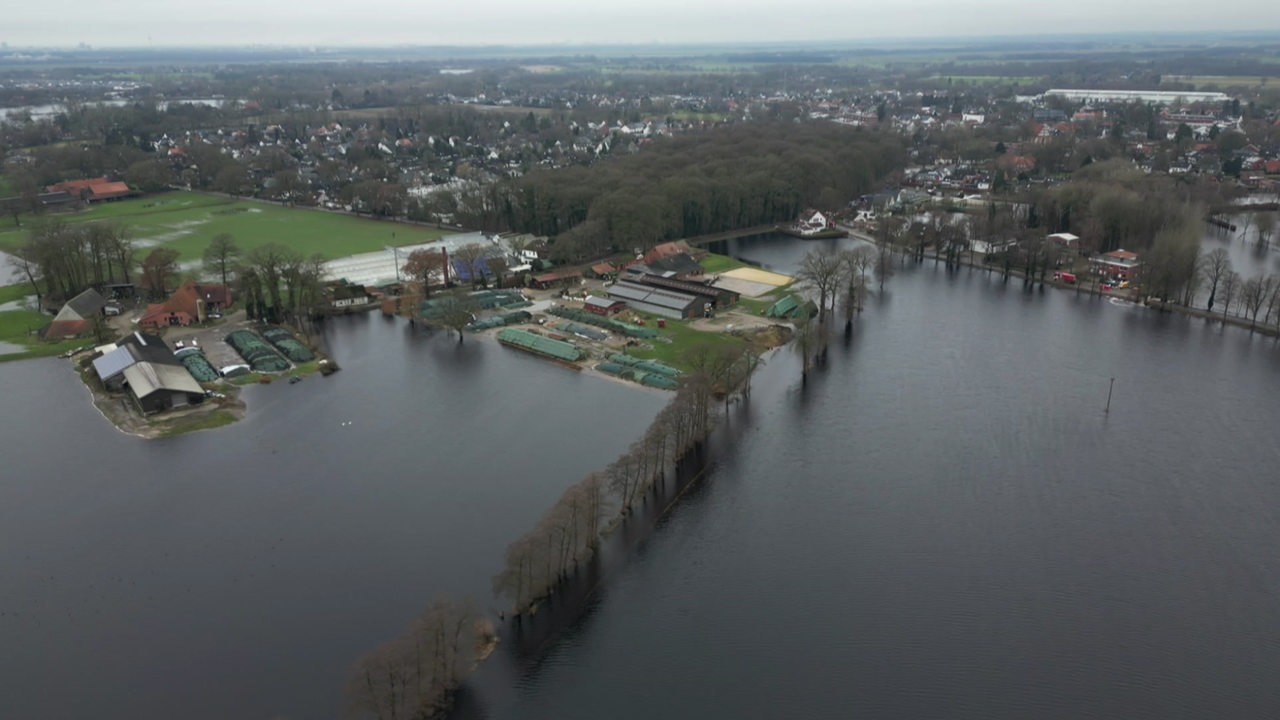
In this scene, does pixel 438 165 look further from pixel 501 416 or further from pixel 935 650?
pixel 935 650

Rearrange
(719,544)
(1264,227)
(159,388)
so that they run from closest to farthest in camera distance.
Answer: (719,544) < (159,388) < (1264,227)

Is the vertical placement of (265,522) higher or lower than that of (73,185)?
lower

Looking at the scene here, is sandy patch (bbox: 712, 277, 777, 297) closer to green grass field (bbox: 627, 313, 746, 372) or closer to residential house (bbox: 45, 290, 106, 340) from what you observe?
green grass field (bbox: 627, 313, 746, 372)

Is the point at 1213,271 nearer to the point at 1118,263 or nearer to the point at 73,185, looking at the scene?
the point at 1118,263

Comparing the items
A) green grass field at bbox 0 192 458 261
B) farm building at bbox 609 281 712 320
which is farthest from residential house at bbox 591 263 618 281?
green grass field at bbox 0 192 458 261

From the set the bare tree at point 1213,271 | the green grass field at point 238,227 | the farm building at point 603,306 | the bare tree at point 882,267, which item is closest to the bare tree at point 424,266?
the farm building at point 603,306

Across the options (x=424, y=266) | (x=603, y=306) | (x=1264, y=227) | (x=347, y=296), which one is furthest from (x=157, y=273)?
(x=1264, y=227)
